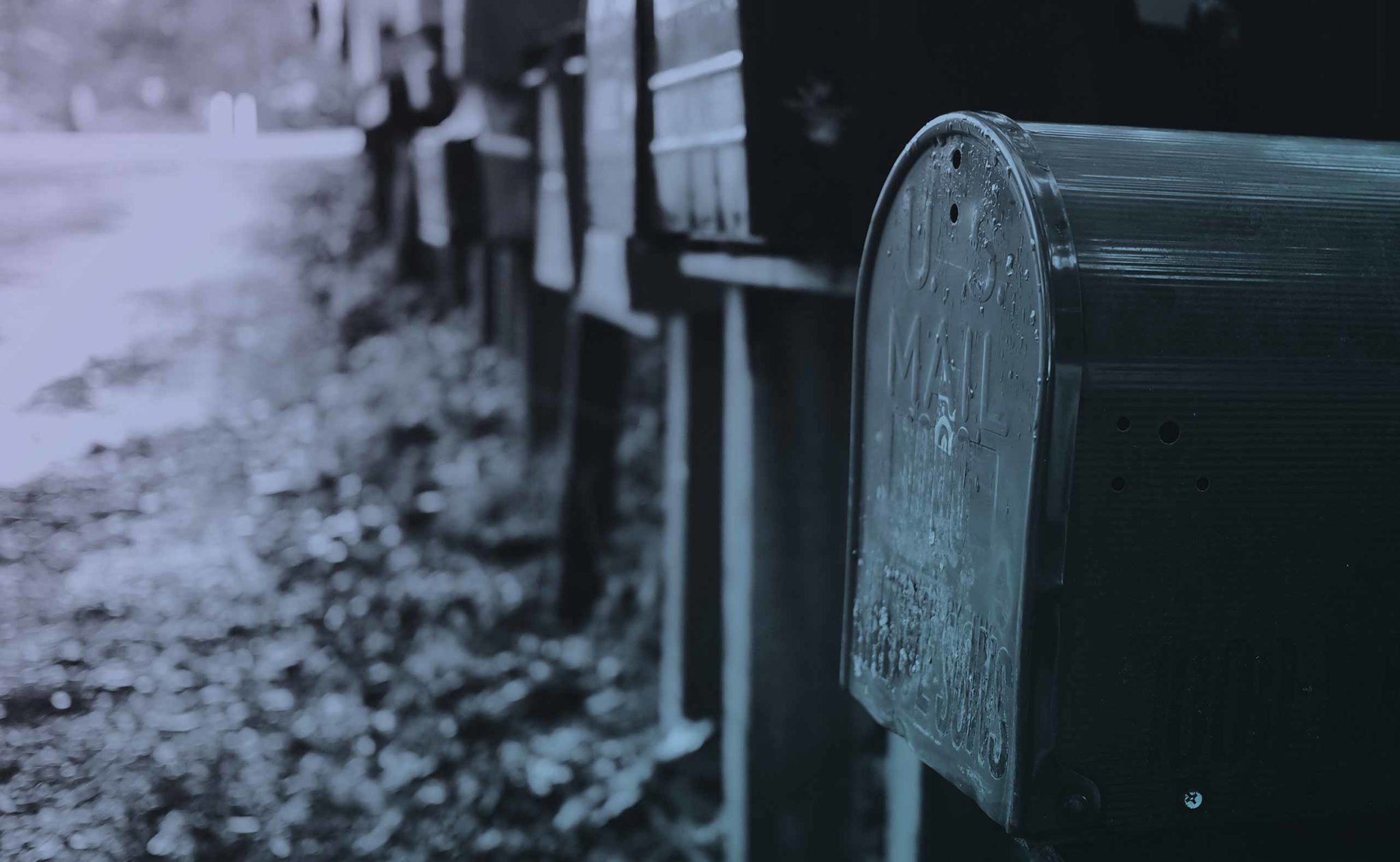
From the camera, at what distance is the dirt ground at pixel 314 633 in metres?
2.51

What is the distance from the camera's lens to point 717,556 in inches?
150

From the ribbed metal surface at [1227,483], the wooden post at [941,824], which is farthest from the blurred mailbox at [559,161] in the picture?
the ribbed metal surface at [1227,483]

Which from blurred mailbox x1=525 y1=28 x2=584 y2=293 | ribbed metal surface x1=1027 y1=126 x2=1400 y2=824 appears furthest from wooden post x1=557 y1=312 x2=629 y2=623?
ribbed metal surface x1=1027 y1=126 x2=1400 y2=824

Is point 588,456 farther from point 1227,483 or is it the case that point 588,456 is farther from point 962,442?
point 1227,483

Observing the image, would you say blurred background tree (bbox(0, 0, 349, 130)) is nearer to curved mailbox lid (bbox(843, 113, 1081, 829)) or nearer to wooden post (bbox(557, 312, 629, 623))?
wooden post (bbox(557, 312, 629, 623))

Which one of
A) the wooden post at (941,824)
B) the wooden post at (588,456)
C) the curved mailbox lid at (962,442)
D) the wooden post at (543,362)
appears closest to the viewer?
the curved mailbox lid at (962,442)

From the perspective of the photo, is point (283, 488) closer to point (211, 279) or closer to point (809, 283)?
point (211, 279)

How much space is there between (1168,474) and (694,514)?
2338 millimetres

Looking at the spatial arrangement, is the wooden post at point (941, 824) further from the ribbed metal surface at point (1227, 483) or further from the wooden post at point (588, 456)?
the wooden post at point (588, 456)

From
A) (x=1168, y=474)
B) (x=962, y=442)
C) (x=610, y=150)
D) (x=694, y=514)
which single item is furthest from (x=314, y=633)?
(x=1168, y=474)

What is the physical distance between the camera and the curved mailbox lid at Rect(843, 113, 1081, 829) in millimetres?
1452

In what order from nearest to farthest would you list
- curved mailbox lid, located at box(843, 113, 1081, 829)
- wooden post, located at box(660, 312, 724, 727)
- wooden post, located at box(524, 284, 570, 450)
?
curved mailbox lid, located at box(843, 113, 1081, 829) < wooden post, located at box(660, 312, 724, 727) < wooden post, located at box(524, 284, 570, 450)

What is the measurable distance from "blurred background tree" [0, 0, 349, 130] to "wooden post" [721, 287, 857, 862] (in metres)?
1.43

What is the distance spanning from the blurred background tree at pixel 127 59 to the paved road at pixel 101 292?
95 millimetres
